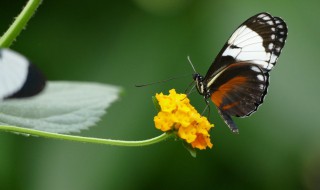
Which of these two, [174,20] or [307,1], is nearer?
[307,1]

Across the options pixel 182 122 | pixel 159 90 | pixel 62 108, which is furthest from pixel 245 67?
pixel 159 90

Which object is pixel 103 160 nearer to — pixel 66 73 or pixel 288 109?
pixel 66 73

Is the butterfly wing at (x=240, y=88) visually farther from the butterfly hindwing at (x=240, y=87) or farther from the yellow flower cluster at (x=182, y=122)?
the yellow flower cluster at (x=182, y=122)

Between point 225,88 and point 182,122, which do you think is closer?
point 182,122

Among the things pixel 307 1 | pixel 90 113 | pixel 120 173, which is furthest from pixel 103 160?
pixel 307 1

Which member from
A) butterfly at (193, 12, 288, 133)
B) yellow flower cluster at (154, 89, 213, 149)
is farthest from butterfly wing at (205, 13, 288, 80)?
yellow flower cluster at (154, 89, 213, 149)

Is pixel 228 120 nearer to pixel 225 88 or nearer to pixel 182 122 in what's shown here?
pixel 225 88
